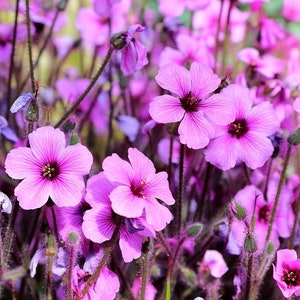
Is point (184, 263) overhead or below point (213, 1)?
below

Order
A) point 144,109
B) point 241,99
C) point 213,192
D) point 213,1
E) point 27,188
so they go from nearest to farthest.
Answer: point 27,188 → point 241,99 → point 213,192 → point 144,109 → point 213,1

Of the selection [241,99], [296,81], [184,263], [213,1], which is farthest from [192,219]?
[213,1]

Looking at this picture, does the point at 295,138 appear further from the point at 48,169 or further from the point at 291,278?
the point at 48,169

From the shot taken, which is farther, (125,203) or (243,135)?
(243,135)

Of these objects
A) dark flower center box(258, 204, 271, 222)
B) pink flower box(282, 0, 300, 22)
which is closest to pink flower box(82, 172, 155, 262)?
dark flower center box(258, 204, 271, 222)

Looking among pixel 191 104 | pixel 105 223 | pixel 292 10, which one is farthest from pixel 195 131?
pixel 292 10

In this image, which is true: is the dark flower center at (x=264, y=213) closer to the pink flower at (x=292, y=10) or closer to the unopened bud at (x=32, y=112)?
the unopened bud at (x=32, y=112)

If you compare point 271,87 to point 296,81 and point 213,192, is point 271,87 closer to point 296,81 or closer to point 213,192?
point 296,81

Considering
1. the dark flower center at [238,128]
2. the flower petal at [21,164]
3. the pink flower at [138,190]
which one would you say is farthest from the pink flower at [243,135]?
the flower petal at [21,164]
